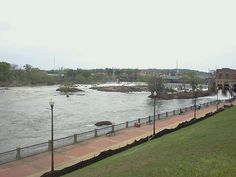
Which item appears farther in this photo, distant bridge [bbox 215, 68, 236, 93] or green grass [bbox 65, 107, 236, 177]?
distant bridge [bbox 215, 68, 236, 93]

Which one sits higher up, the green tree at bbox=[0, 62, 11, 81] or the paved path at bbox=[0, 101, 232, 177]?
the green tree at bbox=[0, 62, 11, 81]

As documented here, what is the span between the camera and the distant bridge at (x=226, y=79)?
146 m

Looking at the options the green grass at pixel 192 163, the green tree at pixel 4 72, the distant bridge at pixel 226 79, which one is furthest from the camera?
the green tree at pixel 4 72

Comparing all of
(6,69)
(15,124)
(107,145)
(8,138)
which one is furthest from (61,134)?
(6,69)

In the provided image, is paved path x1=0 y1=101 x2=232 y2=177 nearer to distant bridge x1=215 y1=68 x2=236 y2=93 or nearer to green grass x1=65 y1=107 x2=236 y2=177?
green grass x1=65 y1=107 x2=236 y2=177

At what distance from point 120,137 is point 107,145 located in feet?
13.0

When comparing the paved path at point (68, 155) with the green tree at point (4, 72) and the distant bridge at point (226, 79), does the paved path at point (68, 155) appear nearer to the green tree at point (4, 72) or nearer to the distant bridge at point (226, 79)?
the distant bridge at point (226, 79)

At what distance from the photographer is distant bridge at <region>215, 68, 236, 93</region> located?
479 ft

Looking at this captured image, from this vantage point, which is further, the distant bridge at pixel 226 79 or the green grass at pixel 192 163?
the distant bridge at pixel 226 79

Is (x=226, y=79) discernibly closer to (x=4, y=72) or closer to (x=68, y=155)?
(x=4, y=72)

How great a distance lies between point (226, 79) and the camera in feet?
485

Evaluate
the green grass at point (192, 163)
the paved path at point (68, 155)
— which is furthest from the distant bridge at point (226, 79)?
the green grass at point (192, 163)

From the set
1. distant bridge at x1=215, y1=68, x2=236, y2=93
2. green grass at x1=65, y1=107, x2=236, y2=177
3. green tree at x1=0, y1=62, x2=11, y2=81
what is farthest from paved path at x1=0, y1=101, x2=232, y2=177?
green tree at x1=0, y1=62, x2=11, y2=81

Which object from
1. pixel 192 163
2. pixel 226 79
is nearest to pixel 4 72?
pixel 226 79
